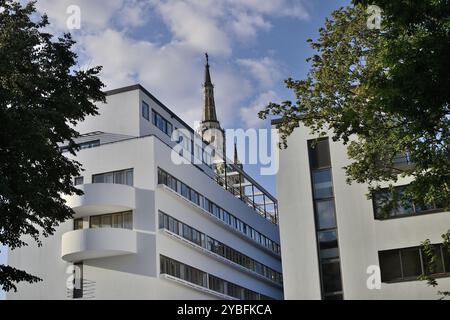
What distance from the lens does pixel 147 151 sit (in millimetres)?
42438

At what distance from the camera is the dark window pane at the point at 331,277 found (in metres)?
28.9

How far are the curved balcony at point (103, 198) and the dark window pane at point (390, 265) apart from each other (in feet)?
56.3

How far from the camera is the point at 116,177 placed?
42719 millimetres

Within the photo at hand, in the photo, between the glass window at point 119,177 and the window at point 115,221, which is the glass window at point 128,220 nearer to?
the window at point 115,221

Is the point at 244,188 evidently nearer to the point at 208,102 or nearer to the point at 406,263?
the point at 406,263

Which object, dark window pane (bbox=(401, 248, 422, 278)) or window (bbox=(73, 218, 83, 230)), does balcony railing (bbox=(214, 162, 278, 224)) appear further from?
dark window pane (bbox=(401, 248, 422, 278))

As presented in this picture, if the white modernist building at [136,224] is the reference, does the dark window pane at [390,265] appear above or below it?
below

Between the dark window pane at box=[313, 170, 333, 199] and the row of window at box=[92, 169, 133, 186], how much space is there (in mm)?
15124

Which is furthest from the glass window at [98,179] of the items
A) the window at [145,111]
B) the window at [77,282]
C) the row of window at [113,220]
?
the window at [145,111]

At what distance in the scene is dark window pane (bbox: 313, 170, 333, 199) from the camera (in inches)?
1192

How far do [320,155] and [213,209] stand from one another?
2033cm

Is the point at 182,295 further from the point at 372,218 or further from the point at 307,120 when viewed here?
the point at 307,120

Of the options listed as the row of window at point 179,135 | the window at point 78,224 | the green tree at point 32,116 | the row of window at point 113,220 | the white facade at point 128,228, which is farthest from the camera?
the row of window at point 179,135

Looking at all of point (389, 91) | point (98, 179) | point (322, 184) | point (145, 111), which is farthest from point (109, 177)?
point (389, 91)
